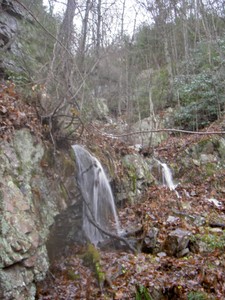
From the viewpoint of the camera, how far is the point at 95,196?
6656 mm

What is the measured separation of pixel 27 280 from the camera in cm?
410

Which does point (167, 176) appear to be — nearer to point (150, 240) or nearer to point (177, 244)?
point (150, 240)

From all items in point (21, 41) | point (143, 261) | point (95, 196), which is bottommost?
point (143, 261)

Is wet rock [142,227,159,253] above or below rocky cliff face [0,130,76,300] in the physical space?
Result: below

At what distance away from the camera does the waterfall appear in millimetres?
6328

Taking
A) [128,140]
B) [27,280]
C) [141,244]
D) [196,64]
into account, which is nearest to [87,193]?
[141,244]

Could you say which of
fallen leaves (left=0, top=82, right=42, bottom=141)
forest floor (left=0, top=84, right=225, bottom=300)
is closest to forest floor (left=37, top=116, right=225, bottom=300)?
forest floor (left=0, top=84, right=225, bottom=300)

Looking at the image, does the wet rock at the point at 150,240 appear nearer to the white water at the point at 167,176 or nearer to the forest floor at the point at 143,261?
the forest floor at the point at 143,261

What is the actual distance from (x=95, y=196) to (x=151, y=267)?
2153mm

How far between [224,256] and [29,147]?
372 cm

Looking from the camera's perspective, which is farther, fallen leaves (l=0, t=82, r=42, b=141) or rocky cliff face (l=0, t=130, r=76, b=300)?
fallen leaves (l=0, t=82, r=42, b=141)

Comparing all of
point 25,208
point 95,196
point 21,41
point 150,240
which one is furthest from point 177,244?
point 21,41

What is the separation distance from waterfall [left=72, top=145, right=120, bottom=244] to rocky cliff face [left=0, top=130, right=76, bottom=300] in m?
0.52

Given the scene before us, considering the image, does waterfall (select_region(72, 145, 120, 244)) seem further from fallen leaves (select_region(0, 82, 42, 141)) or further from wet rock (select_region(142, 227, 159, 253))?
fallen leaves (select_region(0, 82, 42, 141))
